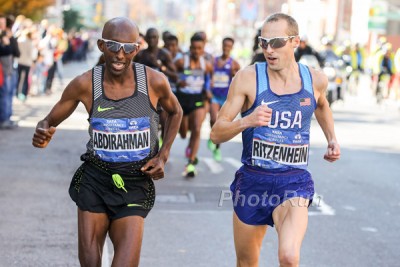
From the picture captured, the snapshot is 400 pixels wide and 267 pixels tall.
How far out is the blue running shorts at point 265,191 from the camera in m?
5.71

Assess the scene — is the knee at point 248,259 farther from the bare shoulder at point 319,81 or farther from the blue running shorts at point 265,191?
the bare shoulder at point 319,81

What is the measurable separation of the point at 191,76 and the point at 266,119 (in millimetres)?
8229

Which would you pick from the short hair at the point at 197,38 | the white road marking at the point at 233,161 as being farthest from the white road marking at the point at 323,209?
the white road marking at the point at 233,161

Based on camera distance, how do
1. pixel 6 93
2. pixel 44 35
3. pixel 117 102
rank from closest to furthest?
pixel 117 102 → pixel 6 93 → pixel 44 35

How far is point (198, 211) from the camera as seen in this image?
399 inches

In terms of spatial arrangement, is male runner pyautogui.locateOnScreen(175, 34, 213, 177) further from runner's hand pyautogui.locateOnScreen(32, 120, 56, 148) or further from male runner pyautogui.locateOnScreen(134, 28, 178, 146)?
runner's hand pyautogui.locateOnScreen(32, 120, 56, 148)

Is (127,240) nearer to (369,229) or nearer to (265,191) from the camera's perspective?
(265,191)

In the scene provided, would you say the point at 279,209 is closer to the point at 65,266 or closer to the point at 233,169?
the point at 65,266

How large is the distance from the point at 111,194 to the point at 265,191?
2.98 ft

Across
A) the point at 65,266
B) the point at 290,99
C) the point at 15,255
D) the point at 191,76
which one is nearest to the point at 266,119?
the point at 290,99

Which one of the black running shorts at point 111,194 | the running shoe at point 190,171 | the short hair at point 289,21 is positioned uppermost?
the short hair at point 289,21

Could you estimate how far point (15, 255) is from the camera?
7688 mm

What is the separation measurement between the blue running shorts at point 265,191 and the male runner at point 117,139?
0.53 metres

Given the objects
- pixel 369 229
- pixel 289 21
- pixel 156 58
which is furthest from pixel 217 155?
pixel 289 21
